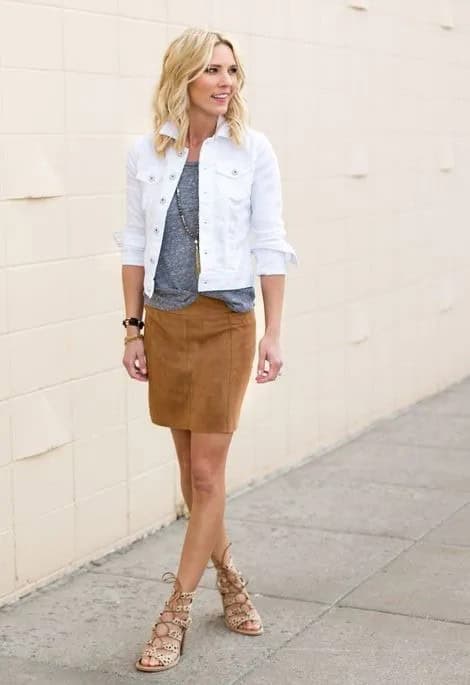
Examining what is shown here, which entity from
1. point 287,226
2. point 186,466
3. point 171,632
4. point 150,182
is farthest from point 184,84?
point 287,226

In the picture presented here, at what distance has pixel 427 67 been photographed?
30.4 ft

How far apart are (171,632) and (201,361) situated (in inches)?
34.6

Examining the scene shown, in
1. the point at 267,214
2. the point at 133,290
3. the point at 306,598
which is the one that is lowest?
the point at 306,598

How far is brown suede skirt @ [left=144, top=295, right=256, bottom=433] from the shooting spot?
4.71 metres

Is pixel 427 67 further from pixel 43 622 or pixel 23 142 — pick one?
pixel 43 622

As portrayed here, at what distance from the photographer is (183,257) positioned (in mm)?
4688

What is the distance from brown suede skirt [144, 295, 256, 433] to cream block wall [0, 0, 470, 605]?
2.60ft

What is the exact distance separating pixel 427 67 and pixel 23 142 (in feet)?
14.7

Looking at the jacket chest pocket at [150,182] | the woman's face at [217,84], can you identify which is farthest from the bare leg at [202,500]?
the woman's face at [217,84]

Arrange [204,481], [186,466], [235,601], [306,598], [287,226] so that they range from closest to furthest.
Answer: [204,481], [186,466], [235,601], [306,598], [287,226]

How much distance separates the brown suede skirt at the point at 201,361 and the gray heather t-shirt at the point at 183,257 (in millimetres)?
30

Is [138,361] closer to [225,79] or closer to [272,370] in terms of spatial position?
[272,370]

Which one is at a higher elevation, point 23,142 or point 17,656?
point 23,142

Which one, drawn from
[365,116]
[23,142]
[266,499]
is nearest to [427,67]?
[365,116]
